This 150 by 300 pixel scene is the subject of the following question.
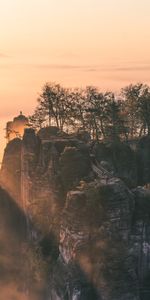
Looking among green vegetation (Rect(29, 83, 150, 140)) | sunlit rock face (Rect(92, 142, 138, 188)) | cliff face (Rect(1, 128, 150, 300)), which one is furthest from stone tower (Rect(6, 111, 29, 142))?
cliff face (Rect(1, 128, 150, 300))

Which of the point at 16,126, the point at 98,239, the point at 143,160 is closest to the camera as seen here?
the point at 98,239

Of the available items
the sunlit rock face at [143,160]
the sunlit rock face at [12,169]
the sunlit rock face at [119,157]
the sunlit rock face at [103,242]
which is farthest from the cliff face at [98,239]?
the sunlit rock face at [12,169]

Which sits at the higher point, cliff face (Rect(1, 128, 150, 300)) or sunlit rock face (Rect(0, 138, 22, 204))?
sunlit rock face (Rect(0, 138, 22, 204))

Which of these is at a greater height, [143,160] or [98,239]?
[143,160]

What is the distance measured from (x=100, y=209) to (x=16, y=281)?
29.7 meters

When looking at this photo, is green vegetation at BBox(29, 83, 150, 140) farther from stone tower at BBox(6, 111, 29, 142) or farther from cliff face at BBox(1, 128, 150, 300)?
cliff face at BBox(1, 128, 150, 300)

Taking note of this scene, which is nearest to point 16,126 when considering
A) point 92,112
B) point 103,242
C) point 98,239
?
point 92,112

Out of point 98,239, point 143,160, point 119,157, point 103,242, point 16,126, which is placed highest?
point 16,126

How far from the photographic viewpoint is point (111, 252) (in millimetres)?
50812

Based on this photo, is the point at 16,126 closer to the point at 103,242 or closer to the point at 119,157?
the point at 119,157

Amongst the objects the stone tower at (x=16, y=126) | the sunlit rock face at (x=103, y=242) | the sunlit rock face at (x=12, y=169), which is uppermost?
the stone tower at (x=16, y=126)

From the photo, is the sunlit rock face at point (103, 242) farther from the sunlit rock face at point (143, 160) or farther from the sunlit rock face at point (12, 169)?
the sunlit rock face at point (12, 169)

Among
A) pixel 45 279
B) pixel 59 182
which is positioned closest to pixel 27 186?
pixel 59 182

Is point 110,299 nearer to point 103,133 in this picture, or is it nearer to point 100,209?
point 100,209
